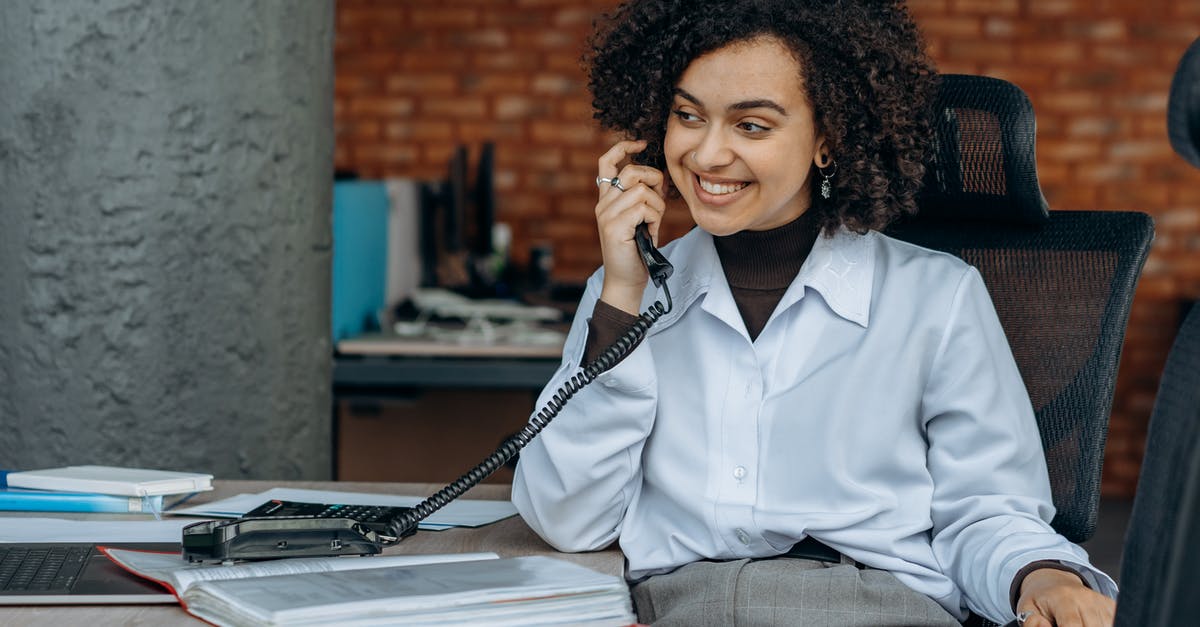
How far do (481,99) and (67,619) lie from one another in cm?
422

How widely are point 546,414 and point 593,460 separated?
7cm

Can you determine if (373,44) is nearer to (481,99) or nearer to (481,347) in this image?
(481,99)

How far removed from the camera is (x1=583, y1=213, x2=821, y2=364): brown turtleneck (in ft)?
4.81

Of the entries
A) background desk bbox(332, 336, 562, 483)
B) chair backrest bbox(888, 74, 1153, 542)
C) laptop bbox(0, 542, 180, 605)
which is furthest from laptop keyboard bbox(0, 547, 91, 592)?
background desk bbox(332, 336, 562, 483)

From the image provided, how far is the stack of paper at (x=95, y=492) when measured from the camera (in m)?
1.37

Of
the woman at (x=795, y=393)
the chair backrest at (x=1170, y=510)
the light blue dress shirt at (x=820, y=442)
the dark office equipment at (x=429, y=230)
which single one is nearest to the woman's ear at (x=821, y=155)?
the woman at (x=795, y=393)

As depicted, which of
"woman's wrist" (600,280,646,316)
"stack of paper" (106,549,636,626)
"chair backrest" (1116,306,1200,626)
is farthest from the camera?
"woman's wrist" (600,280,646,316)

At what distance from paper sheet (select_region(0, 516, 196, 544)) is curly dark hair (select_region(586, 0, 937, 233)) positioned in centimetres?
71

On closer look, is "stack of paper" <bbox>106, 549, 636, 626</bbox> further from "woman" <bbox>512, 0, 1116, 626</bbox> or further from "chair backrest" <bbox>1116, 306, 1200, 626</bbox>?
"chair backrest" <bbox>1116, 306, 1200, 626</bbox>

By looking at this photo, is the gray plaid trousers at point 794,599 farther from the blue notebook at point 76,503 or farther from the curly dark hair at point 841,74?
the blue notebook at point 76,503

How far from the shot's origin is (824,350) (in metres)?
1.37

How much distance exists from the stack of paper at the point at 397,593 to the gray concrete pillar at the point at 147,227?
0.80 metres

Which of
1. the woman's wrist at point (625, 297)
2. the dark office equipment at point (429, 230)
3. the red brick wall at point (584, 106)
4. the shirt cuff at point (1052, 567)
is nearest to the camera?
the shirt cuff at point (1052, 567)

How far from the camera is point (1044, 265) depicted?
60.9 inches
